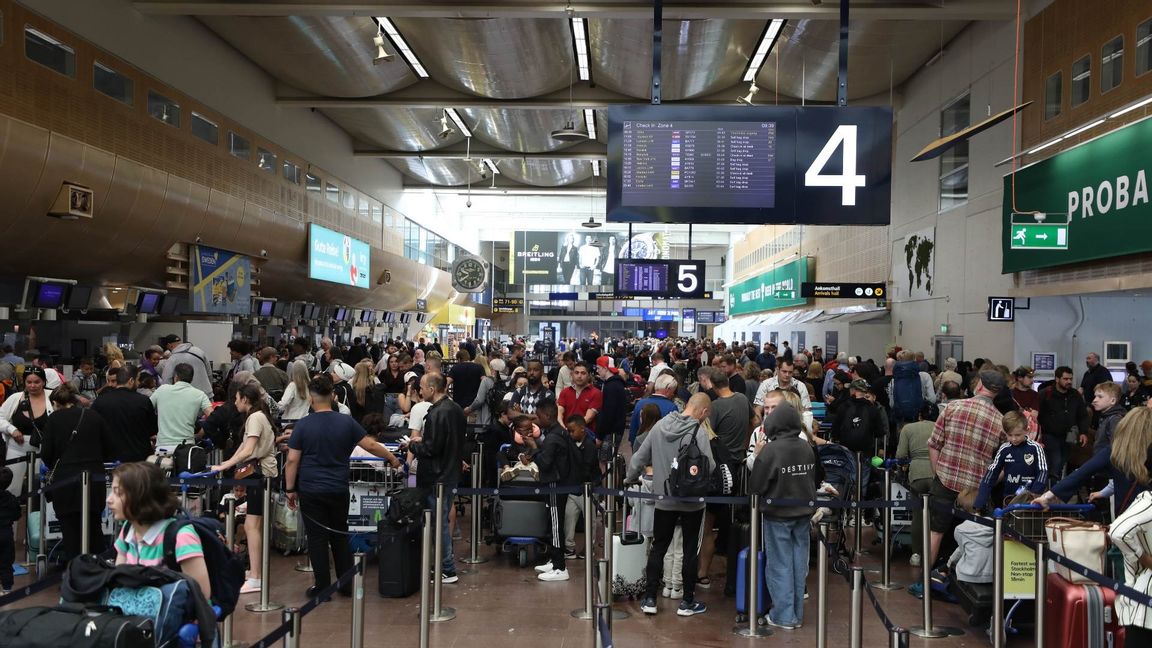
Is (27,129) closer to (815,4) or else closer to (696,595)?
(696,595)

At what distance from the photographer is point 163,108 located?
51.5 ft

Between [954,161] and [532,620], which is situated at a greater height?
[954,161]

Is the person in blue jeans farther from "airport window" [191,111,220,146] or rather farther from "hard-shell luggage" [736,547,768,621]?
"airport window" [191,111,220,146]

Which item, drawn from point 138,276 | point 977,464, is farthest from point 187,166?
point 977,464

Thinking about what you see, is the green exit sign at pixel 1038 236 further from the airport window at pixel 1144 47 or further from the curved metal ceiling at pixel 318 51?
the curved metal ceiling at pixel 318 51

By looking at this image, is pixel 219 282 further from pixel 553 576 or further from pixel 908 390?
pixel 908 390

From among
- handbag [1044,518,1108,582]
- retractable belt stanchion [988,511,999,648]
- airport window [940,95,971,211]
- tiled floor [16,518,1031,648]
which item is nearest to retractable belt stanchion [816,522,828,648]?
tiled floor [16,518,1031,648]

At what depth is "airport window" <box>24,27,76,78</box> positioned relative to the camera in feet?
38.0

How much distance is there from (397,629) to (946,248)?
16295 mm

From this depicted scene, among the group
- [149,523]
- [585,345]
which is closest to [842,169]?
[149,523]

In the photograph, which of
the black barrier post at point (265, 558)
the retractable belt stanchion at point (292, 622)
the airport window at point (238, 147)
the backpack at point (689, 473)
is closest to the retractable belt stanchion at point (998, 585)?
the backpack at point (689, 473)

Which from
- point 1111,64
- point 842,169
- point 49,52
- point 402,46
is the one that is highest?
point 402,46

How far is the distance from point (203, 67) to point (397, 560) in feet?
47.0

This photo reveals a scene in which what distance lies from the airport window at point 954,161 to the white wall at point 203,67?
615 inches
